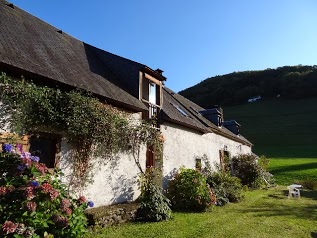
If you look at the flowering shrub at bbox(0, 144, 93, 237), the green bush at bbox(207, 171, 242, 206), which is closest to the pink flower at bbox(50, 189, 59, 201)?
the flowering shrub at bbox(0, 144, 93, 237)

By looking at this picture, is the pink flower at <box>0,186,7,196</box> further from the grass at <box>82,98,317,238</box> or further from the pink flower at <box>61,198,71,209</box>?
the grass at <box>82,98,317,238</box>

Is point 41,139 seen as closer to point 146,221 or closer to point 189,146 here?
point 146,221

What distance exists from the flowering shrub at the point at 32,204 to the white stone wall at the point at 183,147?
9.11 m

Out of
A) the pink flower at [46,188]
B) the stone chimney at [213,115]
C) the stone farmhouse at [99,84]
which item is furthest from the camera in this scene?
the stone chimney at [213,115]

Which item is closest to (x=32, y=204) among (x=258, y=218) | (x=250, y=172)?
(x=258, y=218)

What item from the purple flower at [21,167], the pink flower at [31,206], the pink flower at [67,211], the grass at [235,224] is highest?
the purple flower at [21,167]

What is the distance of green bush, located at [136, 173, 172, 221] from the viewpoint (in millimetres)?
10531

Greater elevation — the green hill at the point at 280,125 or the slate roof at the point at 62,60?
the green hill at the point at 280,125

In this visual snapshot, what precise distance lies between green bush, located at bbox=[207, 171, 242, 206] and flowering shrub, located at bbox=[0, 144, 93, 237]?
33.8ft

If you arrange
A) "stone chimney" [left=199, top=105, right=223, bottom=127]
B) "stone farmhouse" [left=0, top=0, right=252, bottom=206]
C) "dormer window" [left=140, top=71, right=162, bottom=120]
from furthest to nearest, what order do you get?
"stone chimney" [left=199, top=105, right=223, bottom=127] → "dormer window" [left=140, top=71, right=162, bottom=120] → "stone farmhouse" [left=0, top=0, right=252, bottom=206]

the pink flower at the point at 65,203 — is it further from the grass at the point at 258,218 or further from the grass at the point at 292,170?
the grass at the point at 292,170

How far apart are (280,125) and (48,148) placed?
67312mm

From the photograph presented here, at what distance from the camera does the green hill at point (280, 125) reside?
50.1 m

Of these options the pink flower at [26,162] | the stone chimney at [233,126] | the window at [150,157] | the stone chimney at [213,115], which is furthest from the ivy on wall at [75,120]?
the stone chimney at [233,126]
